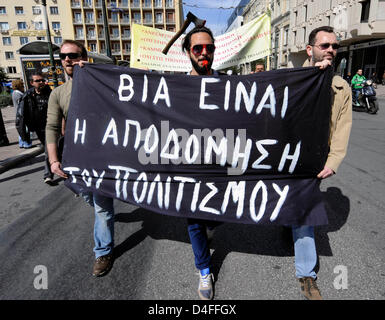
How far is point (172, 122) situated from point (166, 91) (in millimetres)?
254

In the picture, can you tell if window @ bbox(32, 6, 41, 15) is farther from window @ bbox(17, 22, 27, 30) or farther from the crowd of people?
the crowd of people

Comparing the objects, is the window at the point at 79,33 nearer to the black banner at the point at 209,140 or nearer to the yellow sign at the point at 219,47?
the yellow sign at the point at 219,47

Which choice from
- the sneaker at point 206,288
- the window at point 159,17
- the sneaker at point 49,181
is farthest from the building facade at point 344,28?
the window at point 159,17

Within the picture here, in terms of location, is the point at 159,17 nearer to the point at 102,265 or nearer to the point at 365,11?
the point at 365,11

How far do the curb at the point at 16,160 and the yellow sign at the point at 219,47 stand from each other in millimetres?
3347

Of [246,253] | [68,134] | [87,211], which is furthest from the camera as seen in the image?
[87,211]

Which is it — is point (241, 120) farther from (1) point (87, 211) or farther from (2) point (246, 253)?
(1) point (87, 211)

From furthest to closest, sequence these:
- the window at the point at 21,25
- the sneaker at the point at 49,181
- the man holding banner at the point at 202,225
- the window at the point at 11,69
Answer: the window at the point at 11,69, the window at the point at 21,25, the sneaker at the point at 49,181, the man holding banner at the point at 202,225

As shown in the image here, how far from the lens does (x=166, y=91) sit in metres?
2.12

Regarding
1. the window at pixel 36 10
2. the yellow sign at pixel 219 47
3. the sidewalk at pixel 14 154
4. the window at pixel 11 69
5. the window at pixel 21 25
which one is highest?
the window at pixel 36 10

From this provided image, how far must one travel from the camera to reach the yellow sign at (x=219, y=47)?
593 centimetres

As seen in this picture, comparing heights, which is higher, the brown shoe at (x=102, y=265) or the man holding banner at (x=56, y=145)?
the man holding banner at (x=56, y=145)

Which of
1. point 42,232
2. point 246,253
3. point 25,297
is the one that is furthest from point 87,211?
point 246,253

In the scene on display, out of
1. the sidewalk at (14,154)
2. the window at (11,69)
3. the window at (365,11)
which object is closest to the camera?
the sidewalk at (14,154)
